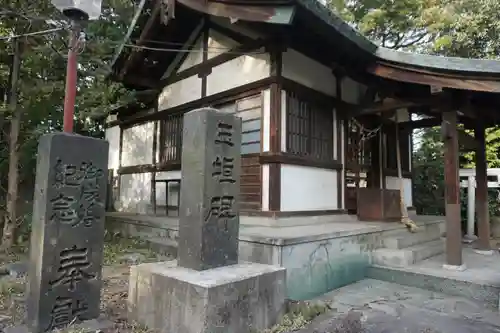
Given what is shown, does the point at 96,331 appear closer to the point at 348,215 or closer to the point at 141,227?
the point at 141,227

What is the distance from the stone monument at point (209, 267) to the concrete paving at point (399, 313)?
0.63 m

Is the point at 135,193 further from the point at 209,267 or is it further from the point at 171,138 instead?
the point at 209,267

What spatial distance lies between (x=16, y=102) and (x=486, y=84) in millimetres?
7715

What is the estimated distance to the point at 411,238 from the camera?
21.7ft

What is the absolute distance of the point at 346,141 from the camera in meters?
7.52

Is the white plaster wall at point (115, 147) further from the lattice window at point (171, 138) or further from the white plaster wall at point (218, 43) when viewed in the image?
the white plaster wall at point (218, 43)

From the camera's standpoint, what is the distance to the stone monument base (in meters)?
3.19

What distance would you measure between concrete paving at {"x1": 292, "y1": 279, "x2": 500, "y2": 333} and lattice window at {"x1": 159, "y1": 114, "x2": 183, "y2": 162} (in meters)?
5.17

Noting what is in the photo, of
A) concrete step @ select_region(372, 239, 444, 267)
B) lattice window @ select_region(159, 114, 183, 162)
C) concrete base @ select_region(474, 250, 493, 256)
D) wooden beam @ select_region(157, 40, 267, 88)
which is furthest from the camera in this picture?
lattice window @ select_region(159, 114, 183, 162)

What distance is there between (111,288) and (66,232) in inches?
65.5

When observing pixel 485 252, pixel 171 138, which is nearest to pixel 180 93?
pixel 171 138

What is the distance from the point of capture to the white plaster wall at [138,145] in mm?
9656

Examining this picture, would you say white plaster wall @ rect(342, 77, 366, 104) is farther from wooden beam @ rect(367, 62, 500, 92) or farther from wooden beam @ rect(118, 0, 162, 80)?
wooden beam @ rect(118, 0, 162, 80)

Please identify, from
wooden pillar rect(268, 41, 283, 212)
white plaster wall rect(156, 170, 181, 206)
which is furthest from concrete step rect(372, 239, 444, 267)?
white plaster wall rect(156, 170, 181, 206)
